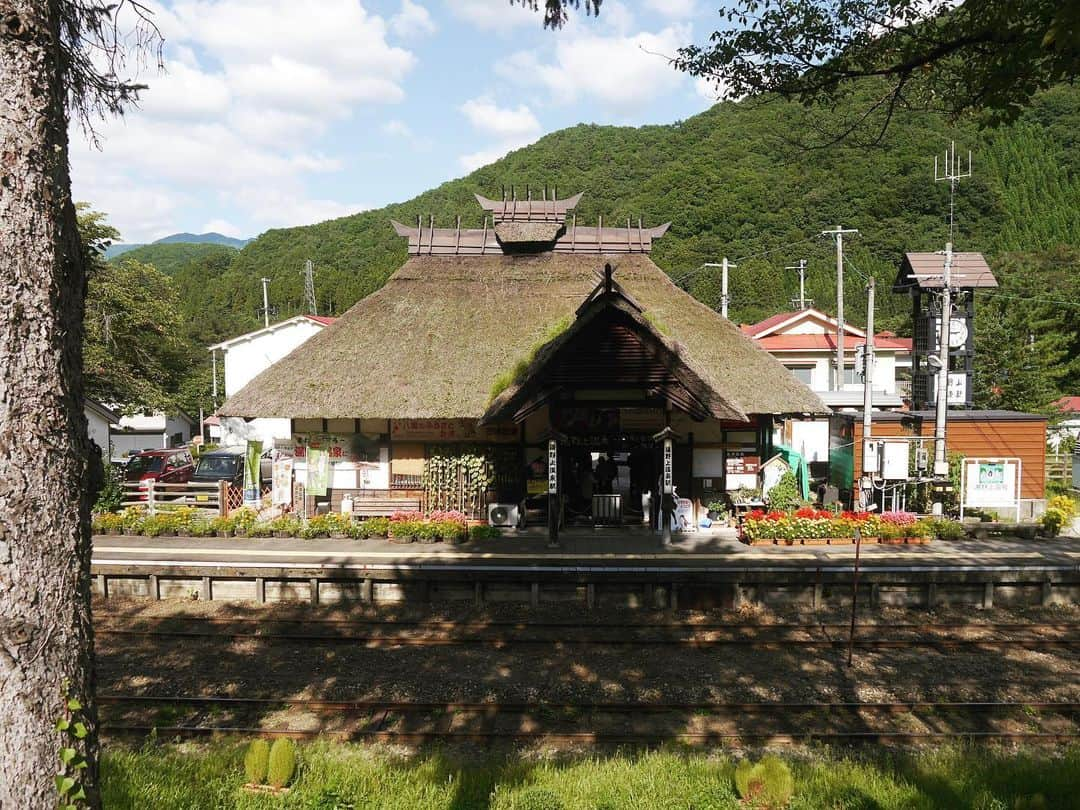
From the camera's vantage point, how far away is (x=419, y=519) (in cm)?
1831

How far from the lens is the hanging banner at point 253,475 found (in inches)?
815

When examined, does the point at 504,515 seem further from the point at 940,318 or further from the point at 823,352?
the point at 823,352

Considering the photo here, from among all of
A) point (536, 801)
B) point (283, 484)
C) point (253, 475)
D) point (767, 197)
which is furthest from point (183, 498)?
point (767, 197)

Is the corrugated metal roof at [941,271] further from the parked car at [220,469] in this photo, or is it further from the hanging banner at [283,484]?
the parked car at [220,469]

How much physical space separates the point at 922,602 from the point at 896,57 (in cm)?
1094

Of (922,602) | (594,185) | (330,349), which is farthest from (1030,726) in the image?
(594,185)

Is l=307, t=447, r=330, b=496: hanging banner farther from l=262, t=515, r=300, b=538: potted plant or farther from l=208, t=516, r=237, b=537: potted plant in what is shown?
l=208, t=516, r=237, b=537: potted plant

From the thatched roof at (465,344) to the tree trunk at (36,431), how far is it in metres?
14.1

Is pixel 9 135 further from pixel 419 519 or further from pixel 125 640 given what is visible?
pixel 419 519

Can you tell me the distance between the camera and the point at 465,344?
20.7m

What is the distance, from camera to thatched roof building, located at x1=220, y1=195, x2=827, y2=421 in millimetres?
18672

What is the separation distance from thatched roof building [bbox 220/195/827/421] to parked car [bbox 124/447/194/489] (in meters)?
10.0

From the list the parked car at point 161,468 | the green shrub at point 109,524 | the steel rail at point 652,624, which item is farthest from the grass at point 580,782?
the parked car at point 161,468

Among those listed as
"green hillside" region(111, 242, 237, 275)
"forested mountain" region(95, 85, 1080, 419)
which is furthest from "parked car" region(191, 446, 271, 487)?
"green hillside" region(111, 242, 237, 275)
